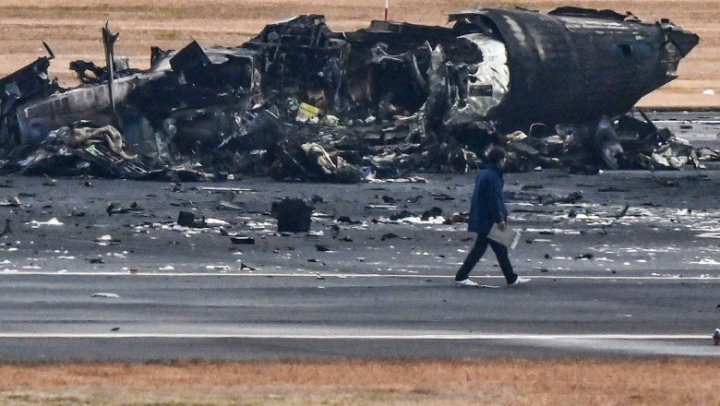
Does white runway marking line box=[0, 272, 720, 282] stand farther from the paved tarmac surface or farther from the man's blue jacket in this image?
the man's blue jacket

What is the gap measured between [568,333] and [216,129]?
17.2 meters

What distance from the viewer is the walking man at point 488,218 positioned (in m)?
17.1

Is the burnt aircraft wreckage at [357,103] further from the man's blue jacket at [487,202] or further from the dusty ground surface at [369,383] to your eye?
the dusty ground surface at [369,383]

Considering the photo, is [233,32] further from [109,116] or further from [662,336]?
[662,336]

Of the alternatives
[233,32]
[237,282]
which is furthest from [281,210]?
[233,32]

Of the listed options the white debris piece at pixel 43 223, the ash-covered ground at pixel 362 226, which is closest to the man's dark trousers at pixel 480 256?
the ash-covered ground at pixel 362 226

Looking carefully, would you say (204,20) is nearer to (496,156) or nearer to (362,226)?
(362,226)

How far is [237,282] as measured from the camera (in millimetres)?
17172

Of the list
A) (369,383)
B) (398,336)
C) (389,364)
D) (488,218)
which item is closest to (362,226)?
(488,218)

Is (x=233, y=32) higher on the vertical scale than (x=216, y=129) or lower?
lower

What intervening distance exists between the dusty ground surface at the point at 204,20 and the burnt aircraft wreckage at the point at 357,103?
→ 26145 millimetres

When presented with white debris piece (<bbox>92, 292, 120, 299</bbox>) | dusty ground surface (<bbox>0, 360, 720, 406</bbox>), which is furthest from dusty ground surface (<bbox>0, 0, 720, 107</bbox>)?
dusty ground surface (<bbox>0, 360, 720, 406</bbox>)

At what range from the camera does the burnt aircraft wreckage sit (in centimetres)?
2962

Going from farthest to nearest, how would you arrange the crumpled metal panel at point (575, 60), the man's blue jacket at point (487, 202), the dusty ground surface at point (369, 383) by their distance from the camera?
the crumpled metal panel at point (575, 60), the man's blue jacket at point (487, 202), the dusty ground surface at point (369, 383)
